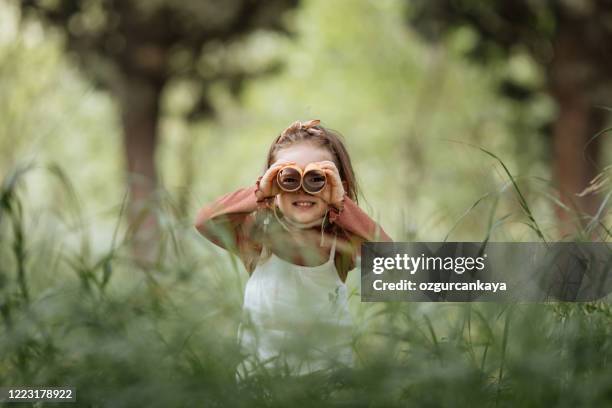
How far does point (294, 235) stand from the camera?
1793 mm

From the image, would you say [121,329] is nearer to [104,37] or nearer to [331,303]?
[331,303]

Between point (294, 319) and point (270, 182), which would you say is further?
point (270, 182)

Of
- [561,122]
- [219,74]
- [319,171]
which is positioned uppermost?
[219,74]

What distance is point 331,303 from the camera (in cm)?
171

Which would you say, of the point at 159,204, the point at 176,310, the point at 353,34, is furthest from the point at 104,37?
the point at 353,34

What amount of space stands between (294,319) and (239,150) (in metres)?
19.8

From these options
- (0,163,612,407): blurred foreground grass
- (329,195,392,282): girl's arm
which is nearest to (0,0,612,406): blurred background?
(0,163,612,407): blurred foreground grass

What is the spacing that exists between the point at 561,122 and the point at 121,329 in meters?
7.69

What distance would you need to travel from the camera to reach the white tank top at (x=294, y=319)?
148cm

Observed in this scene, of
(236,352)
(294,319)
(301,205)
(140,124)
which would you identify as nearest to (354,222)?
(301,205)

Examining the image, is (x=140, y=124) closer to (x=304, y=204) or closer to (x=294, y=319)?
(x=304, y=204)

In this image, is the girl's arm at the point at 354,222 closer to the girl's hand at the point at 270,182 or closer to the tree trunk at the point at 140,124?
the girl's hand at the point at 270,182

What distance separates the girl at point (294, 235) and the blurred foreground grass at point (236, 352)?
0.22 feet

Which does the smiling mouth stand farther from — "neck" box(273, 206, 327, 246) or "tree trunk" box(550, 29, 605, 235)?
"tree trunk" box(550, 29, 605, 235)
